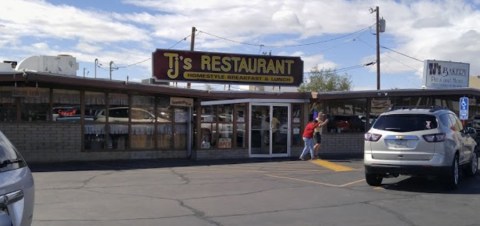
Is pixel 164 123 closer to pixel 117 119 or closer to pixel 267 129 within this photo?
pixel 117 119

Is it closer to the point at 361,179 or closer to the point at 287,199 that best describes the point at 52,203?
the point at 287,199

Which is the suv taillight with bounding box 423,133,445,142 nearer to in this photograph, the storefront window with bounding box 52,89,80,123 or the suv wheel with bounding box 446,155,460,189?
the suv wheel with bounding box 446,155,460,189

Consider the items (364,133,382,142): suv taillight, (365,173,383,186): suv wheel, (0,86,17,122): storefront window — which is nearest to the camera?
(364,133,382,142): suv taillight

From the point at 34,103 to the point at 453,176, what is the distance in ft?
42.6

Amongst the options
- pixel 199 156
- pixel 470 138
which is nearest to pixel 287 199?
pixel 470 138

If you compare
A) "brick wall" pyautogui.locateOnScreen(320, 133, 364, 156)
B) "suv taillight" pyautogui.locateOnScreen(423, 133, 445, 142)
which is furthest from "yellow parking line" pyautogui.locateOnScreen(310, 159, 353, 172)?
"suv taillight" pyautogui.locateOnScreen(423, 133, 445, 142)

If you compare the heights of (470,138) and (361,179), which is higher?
(470,138)

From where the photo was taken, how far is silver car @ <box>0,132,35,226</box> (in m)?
4.33

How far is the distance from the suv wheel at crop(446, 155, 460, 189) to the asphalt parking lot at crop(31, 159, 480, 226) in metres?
0.18

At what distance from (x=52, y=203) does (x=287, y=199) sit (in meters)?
4.49

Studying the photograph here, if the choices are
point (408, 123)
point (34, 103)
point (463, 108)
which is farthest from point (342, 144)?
point (34, 103)

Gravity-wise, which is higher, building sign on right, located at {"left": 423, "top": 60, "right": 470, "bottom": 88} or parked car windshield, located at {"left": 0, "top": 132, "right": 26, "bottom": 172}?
building sign on right, located at {"left": 423, "top": 60, "right": 470, "bottom": 88}

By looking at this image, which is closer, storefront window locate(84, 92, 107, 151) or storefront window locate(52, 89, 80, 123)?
storefront window locate(52, 89, 80, 123)

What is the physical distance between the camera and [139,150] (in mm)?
19375
